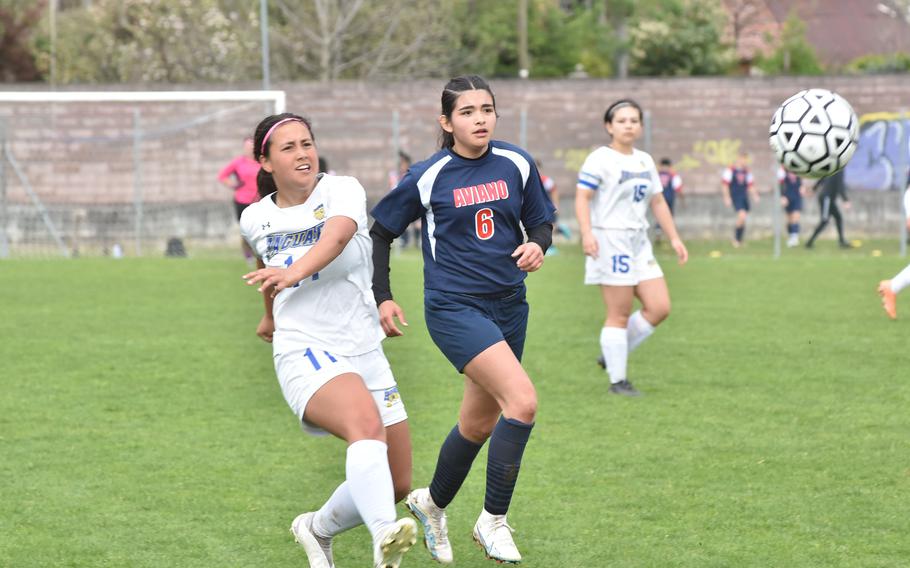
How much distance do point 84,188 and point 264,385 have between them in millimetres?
18012

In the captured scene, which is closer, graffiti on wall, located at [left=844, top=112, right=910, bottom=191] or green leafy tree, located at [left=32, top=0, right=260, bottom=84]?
graffiti on wall, located at [left=844, top=112, right=910, bottom=191]

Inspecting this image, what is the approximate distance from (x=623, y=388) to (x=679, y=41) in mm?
37340

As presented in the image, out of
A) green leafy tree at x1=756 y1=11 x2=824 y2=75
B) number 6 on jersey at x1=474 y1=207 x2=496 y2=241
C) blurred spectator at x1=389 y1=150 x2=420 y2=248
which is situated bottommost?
blurred spectator at x1=389 y1=150 x2=420 y2=248

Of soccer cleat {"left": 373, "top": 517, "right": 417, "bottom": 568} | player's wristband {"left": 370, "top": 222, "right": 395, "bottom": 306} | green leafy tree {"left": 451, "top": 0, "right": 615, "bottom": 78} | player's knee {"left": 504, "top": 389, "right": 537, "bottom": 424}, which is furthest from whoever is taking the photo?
green leafy tree {"left": 451, "top": 0, "right": 615, "bottom": 78}

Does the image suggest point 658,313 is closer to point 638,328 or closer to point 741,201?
point 638,328

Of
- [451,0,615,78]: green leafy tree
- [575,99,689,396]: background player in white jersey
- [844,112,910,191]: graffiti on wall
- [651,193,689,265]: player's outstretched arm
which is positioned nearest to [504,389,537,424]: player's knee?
[575,99,689,396]: background player in white jersey

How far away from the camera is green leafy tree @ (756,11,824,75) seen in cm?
5219

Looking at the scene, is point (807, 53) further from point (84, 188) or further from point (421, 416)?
point (421, 416)

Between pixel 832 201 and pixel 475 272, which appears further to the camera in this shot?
pixel 832 201

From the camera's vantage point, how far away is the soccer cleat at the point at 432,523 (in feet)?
18.2

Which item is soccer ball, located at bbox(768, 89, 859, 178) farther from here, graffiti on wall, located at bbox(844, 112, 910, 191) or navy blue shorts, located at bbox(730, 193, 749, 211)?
graffiti on wall, located at bbox(844, 112, 910, 191)

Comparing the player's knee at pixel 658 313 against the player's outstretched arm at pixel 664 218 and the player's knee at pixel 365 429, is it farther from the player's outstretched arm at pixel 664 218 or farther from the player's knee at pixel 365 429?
the player's knee at pixel 365 429

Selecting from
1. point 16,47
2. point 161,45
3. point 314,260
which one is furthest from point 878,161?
point 16,47

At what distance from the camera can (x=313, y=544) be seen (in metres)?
5.23
